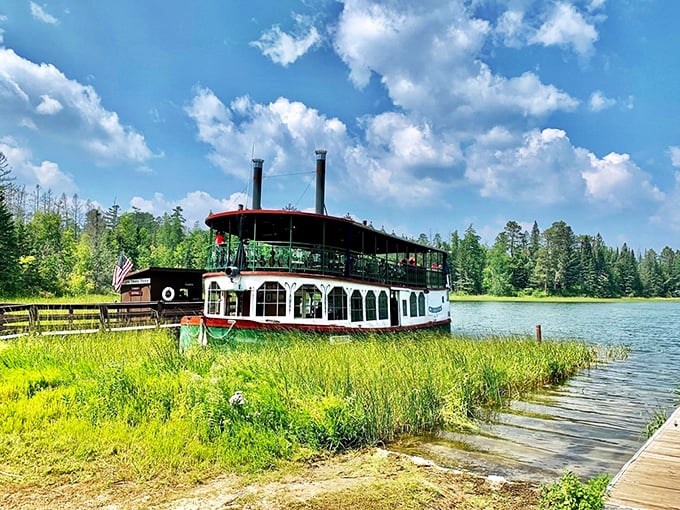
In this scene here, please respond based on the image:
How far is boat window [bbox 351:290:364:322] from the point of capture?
18.3 meters

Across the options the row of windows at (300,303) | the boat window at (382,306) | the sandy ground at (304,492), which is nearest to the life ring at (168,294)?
the row of windows at (300,303)

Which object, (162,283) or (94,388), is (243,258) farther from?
(162,283)

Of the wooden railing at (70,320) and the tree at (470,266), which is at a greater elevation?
the tree at (470,266)

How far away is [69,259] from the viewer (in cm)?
6462

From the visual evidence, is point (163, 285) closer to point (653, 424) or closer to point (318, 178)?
point (318, 178)

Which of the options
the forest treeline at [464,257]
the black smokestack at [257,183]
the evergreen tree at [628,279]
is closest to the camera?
the black smokestack at [257,183]

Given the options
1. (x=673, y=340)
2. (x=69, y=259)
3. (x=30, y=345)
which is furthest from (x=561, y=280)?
(x=30, y=345)

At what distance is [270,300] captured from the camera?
1648 cm

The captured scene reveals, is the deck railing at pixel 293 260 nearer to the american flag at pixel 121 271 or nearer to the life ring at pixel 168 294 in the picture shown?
the life ring at pixel 168 294

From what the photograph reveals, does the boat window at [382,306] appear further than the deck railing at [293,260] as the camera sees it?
Yes

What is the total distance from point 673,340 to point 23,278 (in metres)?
50.0

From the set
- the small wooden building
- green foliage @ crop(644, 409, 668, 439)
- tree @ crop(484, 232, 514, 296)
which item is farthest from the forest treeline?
green foliage @ crop(644, 409, 668, 439)

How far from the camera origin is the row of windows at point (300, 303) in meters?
16.3

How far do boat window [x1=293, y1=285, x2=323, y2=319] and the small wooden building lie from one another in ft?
41.5
